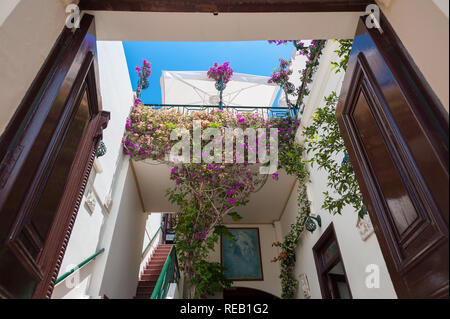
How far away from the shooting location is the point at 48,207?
1.47 metres

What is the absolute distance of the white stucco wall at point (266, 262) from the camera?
24.6 feet

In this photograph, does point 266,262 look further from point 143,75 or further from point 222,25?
point 222,25

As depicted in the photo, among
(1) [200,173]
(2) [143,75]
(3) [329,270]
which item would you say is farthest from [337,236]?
(2) [143,75]

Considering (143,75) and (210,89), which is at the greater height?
(210,89)

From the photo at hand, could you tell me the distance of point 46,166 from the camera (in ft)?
4.46

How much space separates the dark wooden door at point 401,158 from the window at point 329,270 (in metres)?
3.06

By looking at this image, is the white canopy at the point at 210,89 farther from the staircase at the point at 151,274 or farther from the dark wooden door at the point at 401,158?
the dark wooden door at the point at 401,158

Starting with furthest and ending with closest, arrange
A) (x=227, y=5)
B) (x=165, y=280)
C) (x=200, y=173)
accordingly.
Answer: (x=200, y=173)
(x=165, y=280)
(x=227, y=5)

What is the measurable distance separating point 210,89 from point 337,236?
6172 millimetres

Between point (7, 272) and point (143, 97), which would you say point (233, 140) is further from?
point (7, 272)

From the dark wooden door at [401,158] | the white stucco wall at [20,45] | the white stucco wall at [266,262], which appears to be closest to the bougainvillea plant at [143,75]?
the white stucco wall at [266,262]

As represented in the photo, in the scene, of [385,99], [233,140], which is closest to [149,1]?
[385,99]

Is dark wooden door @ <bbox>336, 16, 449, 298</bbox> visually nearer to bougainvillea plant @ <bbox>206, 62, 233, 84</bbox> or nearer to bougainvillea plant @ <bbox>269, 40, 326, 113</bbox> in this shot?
bougainvillea plant @ <bbox>269, 40, 326, 113</bbox>

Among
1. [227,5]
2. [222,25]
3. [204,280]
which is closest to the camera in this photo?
[227,5]
